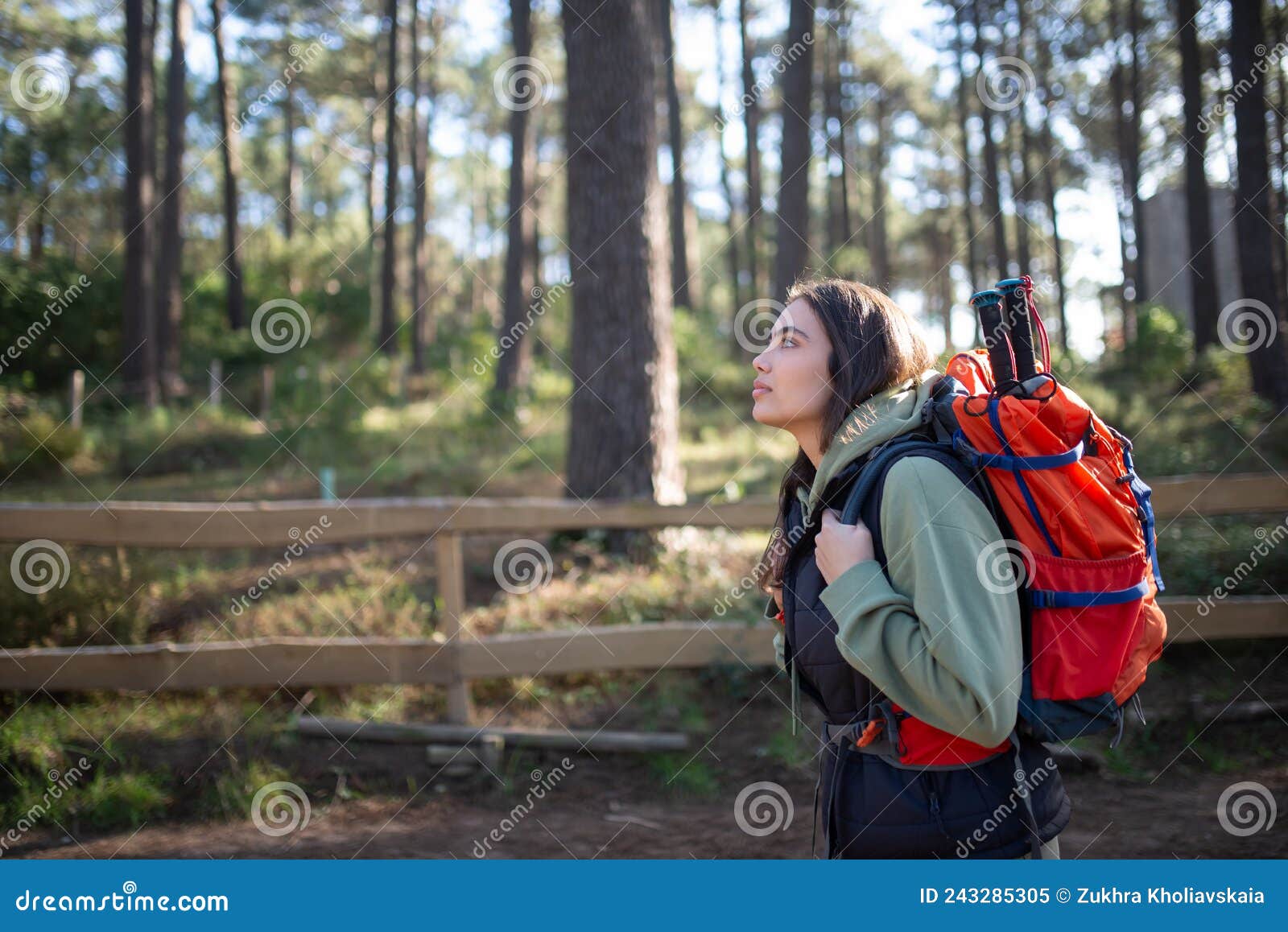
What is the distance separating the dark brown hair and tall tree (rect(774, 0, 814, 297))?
10.4 meters

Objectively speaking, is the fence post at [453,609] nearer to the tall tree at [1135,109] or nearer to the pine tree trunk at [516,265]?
the pine tree trunk at [516,265]

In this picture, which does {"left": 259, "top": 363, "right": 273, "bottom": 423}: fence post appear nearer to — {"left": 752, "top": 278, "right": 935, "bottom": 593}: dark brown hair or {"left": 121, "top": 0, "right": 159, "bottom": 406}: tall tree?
{"left": 121, "top": 0, "right": 159, "bottom": 406}: tall tree

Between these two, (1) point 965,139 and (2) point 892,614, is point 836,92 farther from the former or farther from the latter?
(2) point 892,614

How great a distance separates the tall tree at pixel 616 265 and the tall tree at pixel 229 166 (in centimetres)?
1454

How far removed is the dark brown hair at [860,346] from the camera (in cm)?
203

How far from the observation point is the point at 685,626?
5.47 m

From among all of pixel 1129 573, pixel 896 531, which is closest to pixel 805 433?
pixel 896 531

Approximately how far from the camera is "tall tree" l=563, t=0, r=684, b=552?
724cm

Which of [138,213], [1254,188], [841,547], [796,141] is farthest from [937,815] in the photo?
[138,213]

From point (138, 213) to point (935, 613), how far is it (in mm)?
18448

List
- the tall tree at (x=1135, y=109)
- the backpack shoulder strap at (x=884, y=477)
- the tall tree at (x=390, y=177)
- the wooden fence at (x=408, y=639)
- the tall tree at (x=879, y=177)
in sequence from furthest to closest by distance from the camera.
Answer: the tall tree at (x=879, y=177) < the tall tree at (x=390, y=177) < the tall tree at (x=1135, y=109) < the wooden fence at (x=408, y=639) < the backpack shoulder strap at (x=884, y=477)

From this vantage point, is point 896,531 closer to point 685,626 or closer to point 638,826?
point 638,826

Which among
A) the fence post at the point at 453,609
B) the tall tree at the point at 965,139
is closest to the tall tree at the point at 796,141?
the fence post at the point at 453,609

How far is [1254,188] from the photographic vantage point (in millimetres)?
10844
